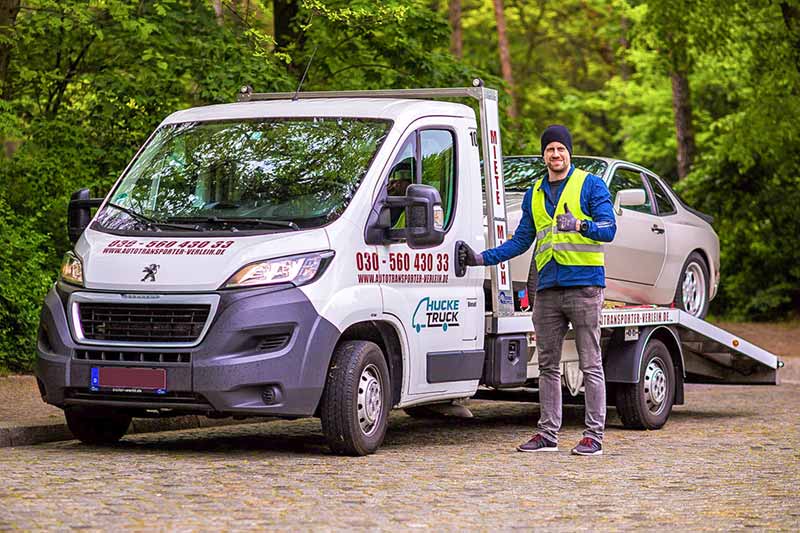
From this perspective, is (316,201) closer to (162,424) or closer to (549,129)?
(549,129)

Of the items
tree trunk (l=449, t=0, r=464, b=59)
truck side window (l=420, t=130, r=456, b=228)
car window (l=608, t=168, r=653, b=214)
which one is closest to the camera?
truck side window (l=420, t=130, r=456, b=228)

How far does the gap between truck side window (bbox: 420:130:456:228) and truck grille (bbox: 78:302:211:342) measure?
6.73 feet

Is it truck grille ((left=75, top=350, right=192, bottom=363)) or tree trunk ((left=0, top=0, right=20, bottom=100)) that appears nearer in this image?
truck grille ((left=75, top=350, right=192, bottom=363))

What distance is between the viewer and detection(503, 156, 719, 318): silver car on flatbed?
13336 mm

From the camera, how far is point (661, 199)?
48.2ft

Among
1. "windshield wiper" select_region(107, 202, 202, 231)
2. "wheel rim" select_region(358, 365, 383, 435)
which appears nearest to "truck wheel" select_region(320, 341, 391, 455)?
"wheel rim" select_region(358, 365, 383, 435)

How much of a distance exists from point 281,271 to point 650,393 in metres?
4.49

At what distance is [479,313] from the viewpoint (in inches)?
434

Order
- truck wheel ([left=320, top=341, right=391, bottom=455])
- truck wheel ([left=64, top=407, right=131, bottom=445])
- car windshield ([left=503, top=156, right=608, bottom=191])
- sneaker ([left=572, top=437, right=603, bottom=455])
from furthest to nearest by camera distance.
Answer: car windshield ([left=503, top=156, right=608, bottom=191]), sneaker ([left=572, top=437, right=603, bottom=455]), truck wheel ([left=64, top=407, right=131, bottom=445]), truck wheel ([left=320, top=341, right=391, bottom=455])

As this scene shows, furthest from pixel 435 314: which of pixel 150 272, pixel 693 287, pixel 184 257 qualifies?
pixel 693 287

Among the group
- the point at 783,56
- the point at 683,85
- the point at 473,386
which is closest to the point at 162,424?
the point at 473,386

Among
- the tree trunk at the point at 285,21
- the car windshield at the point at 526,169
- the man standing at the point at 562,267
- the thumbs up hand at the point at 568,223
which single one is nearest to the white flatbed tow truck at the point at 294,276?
the man standing at the point at 562,267

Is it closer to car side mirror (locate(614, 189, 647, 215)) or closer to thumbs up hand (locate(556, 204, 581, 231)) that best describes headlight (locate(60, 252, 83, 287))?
thumbs up hand (locate(556, 204, 581, 231))


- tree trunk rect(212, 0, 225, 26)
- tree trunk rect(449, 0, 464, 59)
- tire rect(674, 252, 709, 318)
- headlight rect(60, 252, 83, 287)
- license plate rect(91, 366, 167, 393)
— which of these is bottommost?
license plate rect(91, 366, 167, 393)
